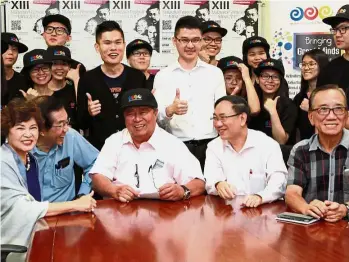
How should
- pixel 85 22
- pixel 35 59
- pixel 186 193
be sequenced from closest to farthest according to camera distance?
pixel 186 193
pixel 35 59
pixel 85 22

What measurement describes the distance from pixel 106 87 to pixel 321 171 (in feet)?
5.45

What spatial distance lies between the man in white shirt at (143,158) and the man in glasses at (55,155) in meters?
0.25

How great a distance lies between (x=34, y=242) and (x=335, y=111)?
1419 mm

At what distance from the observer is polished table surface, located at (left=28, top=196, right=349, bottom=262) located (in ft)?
5.80

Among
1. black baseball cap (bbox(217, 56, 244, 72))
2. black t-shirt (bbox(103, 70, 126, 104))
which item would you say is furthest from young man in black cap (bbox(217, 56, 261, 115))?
black t-shirt (bbox(103, 70, 126, 104))

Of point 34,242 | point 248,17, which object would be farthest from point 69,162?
Result: point 248,17

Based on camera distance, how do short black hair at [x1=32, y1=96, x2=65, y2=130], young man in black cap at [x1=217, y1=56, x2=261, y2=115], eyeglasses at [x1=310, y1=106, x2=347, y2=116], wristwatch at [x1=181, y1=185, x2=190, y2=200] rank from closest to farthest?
eyeglasses at [x1=310, y1=106, x2=347, y2=116] < wristwatch at [x1=181, y1=185, x2=190, y2=200] < short black hair at [x1=32, y1=96, x2=65, y2=130] < young man in black cap at [x1=217, y1=56, x2=261, y2=115]

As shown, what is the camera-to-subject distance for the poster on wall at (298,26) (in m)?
5.39

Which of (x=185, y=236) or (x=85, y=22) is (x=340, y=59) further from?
(x=85, y=22)

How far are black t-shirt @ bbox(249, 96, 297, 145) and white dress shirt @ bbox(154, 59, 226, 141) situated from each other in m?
0.40

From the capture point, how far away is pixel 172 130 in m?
3.62

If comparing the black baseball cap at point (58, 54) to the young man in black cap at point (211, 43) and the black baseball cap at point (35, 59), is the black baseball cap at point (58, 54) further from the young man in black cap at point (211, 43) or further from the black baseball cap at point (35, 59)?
the young man in black cap at point (211, 43)

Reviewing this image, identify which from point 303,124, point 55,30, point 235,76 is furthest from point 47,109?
point 303,124

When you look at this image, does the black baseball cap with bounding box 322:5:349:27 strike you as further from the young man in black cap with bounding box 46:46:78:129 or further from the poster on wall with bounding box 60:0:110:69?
the poster on wall with bounding box 60:0:110:69
